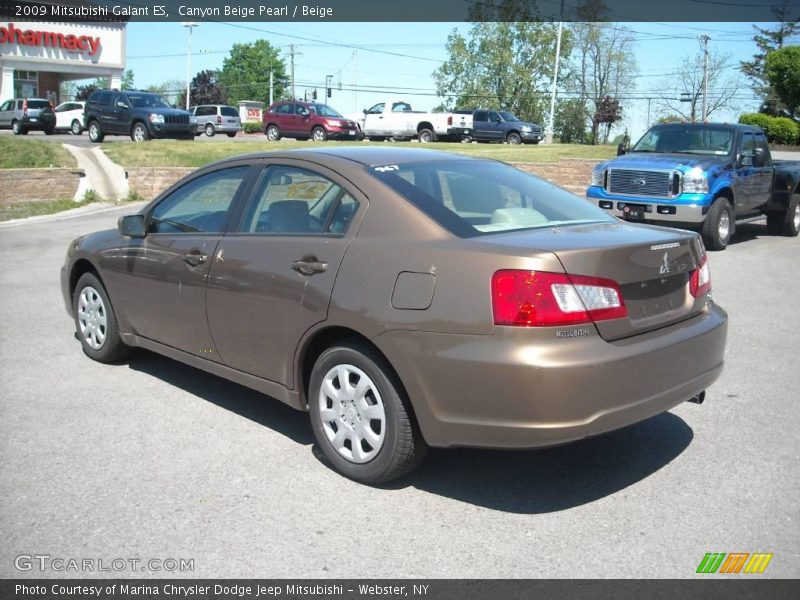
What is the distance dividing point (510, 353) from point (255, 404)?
8.12ft

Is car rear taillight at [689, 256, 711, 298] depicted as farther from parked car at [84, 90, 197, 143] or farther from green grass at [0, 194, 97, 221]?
parked car at [84, 90, 197, 143]

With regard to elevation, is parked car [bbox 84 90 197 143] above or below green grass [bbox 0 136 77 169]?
above

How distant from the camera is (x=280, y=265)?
4.57 m

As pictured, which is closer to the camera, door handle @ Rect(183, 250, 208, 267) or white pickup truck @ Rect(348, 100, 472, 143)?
door handle @ Rect(183, 250, 208, 267)

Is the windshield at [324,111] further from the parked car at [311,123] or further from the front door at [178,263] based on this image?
the front door at [178,263]

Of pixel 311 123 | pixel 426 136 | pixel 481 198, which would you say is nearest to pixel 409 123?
pixel 426 136

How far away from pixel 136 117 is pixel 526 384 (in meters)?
27.9

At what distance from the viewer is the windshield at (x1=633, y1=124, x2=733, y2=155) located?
45.3ft

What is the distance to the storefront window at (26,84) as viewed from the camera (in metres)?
52.7

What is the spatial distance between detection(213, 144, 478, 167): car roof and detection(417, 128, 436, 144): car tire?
117 feet

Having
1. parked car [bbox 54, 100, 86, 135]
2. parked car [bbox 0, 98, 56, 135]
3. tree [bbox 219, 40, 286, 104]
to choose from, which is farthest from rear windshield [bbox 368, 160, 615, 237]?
tree [bbox 219, 40, 286, 104]

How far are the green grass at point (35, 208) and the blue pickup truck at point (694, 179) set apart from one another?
1121 cm

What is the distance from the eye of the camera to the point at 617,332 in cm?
379
